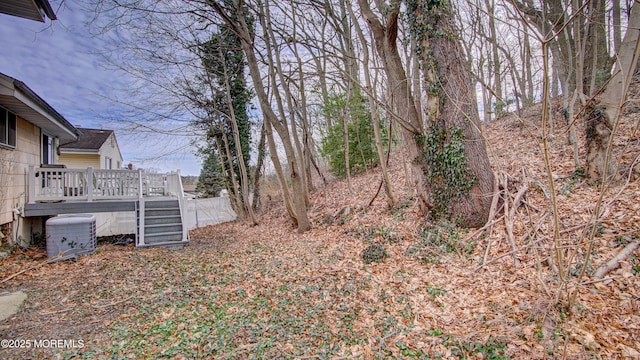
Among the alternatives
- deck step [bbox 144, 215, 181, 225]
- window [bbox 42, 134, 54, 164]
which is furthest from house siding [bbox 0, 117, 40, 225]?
deck step [bbox 144, 215, 181, 225]

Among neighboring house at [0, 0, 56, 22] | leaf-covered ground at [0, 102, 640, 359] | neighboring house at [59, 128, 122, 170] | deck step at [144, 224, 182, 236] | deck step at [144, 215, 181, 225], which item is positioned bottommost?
leaf-covered ground at [0, 102, 640, 359]

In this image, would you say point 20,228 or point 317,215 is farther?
point 317,215

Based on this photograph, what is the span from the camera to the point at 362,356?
8.67 feet

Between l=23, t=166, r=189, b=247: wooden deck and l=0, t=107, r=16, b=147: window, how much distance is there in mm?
887

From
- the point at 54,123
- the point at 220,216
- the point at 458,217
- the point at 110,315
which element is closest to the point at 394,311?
the point at 458,217

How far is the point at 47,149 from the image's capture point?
902cm

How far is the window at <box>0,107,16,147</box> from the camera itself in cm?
611

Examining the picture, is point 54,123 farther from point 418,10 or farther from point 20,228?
point 418,10

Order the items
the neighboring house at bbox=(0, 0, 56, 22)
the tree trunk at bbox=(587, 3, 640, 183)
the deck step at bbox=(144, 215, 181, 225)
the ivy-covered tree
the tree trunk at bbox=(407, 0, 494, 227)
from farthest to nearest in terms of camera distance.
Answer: the ivy-covered tree
the deck step at bbox=(144, 215, 181, 225)
the neighboring house at bbox=(0, 0, 56, 22)
the tree trunk at bbox=(407, 0, 494, 227)
the tree trunk at bbox=(587, 3, 640, 183)

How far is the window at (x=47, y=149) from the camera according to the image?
865cm

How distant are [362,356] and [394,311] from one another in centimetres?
81

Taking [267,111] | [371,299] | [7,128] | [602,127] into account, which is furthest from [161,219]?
[602,127]

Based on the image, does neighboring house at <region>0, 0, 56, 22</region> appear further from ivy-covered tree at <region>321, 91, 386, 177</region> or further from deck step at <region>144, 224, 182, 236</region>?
ivy-covered tree at <region>321, 91, 386, 177</region>

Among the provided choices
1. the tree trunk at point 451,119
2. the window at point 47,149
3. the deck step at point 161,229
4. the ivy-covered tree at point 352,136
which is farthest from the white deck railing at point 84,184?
the tree trunk at point 451,119
